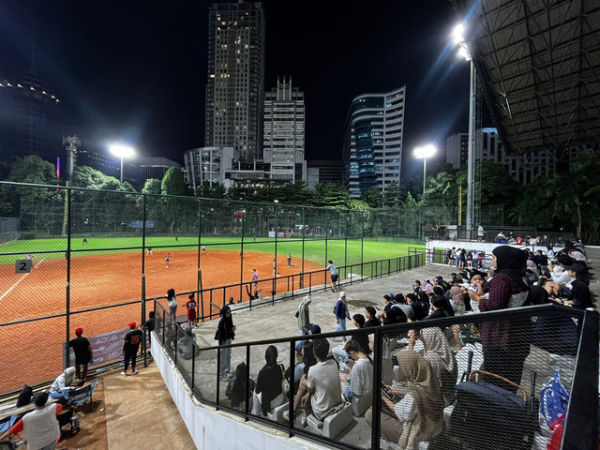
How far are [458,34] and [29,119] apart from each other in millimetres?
122671

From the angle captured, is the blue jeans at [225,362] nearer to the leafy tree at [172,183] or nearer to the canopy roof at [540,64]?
the canopy roof at [540,64]

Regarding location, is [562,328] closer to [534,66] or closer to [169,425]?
[169,425]

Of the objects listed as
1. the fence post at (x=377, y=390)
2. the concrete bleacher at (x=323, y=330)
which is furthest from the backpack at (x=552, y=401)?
the fence post at (x=377, y=390)

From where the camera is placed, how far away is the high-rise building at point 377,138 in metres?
105

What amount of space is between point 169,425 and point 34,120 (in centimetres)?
12463

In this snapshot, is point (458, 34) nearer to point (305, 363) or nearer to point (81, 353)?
point (305, 363)

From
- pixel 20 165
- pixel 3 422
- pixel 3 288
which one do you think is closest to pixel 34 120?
pixel 20 165

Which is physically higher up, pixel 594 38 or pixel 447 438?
pixel 594 38

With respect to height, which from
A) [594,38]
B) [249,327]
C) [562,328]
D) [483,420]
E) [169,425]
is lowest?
[169,425]

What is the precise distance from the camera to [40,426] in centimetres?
445

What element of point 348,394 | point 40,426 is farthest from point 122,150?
point 348,394

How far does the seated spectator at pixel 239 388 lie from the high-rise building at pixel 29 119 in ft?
376

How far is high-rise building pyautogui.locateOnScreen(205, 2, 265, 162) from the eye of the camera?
110438mm

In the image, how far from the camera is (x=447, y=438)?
→ 1.81 m
